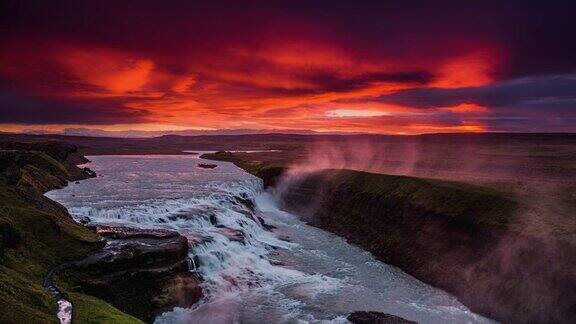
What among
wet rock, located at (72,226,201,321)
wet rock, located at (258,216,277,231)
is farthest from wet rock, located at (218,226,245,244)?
wet rock, located at (72,226,201,321)

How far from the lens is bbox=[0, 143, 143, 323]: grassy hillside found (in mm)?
14505

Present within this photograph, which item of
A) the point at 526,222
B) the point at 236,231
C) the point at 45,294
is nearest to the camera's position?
the point at 45,294

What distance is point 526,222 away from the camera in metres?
29.0

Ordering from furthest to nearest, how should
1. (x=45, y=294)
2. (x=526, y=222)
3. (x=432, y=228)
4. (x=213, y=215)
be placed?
(x=213, y=215), (x=432, y=228), (x=526, y=222), (x=45, y=294)

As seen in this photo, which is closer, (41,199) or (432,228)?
(41,199)

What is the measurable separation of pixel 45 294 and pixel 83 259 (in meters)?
6.16

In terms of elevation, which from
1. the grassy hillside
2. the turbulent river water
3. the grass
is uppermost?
the grassy hillside

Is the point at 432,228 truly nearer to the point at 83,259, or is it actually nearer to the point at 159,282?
the point at 159,282

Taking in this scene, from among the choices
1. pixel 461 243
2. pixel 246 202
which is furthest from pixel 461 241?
pixel 246 202

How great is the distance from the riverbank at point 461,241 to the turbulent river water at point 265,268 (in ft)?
4.75

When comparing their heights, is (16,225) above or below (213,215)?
above

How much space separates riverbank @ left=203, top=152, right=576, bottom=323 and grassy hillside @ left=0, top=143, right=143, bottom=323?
20.8 m

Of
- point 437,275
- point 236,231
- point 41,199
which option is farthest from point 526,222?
point 41,199

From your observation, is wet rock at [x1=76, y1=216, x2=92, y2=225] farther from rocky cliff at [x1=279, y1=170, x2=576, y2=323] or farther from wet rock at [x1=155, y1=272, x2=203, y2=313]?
rocky cliff at [x1=279, y1=170, x2=576, y2=323]
